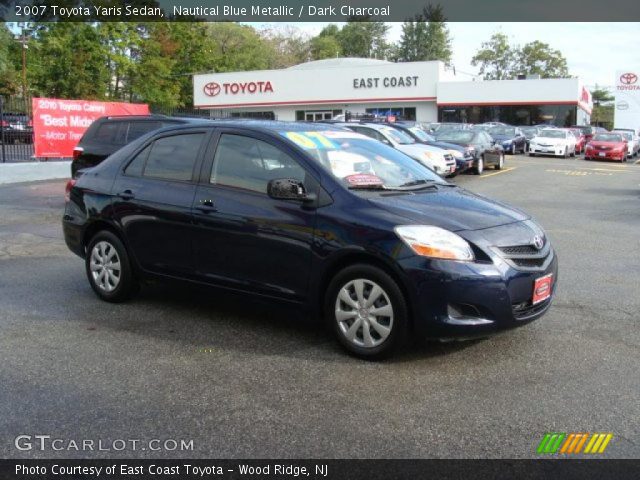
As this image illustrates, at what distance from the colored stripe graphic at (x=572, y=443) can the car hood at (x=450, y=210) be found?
1.51m

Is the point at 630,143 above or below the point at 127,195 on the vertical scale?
above

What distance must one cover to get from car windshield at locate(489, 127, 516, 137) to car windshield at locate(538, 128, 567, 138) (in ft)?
4.31

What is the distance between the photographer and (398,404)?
3920 millimetres

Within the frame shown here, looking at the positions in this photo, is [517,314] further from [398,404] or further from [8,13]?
[8,13]

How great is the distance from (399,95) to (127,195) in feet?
143

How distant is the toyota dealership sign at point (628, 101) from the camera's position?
2101 inches

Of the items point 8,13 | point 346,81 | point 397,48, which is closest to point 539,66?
point 397,48

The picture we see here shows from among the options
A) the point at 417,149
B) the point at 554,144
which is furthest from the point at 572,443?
the point at 554,144

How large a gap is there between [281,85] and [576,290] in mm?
46271

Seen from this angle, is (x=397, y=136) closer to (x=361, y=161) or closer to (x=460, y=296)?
(x=361, y=161)

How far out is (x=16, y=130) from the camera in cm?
1839

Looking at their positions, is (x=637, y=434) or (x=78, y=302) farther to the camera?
(x=78, y=302)
